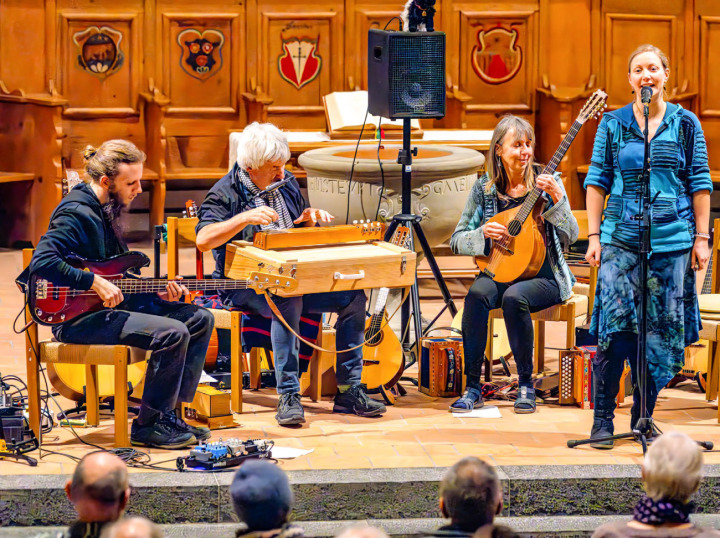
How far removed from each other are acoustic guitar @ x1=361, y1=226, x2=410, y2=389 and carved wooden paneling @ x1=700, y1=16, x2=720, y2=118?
534 centimetres

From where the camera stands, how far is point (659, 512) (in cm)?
300

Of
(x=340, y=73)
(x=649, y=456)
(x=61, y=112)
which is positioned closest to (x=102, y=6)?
(x=61, y=112)

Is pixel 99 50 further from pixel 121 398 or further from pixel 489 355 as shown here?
pixel 121 398

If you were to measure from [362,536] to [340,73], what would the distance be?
7.98 metres

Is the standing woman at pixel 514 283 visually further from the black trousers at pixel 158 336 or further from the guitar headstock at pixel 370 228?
the black trousers at pixel 158 336

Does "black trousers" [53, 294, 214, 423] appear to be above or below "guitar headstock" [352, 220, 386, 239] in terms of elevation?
below

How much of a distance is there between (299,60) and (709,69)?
3.20m

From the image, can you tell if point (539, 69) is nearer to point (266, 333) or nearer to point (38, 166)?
point (38, 166)

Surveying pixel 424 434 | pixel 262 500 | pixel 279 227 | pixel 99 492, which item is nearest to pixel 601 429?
pixel 424 434

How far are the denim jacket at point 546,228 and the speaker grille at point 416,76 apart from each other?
0.58 metres

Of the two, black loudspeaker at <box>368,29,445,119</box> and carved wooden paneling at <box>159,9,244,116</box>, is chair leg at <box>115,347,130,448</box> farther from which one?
carved wooden paneling at <box>159,9,244,116</box>

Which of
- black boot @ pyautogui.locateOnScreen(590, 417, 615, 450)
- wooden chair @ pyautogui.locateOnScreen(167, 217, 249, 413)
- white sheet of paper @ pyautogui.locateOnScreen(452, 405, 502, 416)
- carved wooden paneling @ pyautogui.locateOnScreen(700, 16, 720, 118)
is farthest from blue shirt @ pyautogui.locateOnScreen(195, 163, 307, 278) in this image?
carved wooden paneling @ pyautogui.locateOnScreen(700, 16, 720, 118)

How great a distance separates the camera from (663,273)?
5082 millimetres

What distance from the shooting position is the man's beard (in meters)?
5.12
